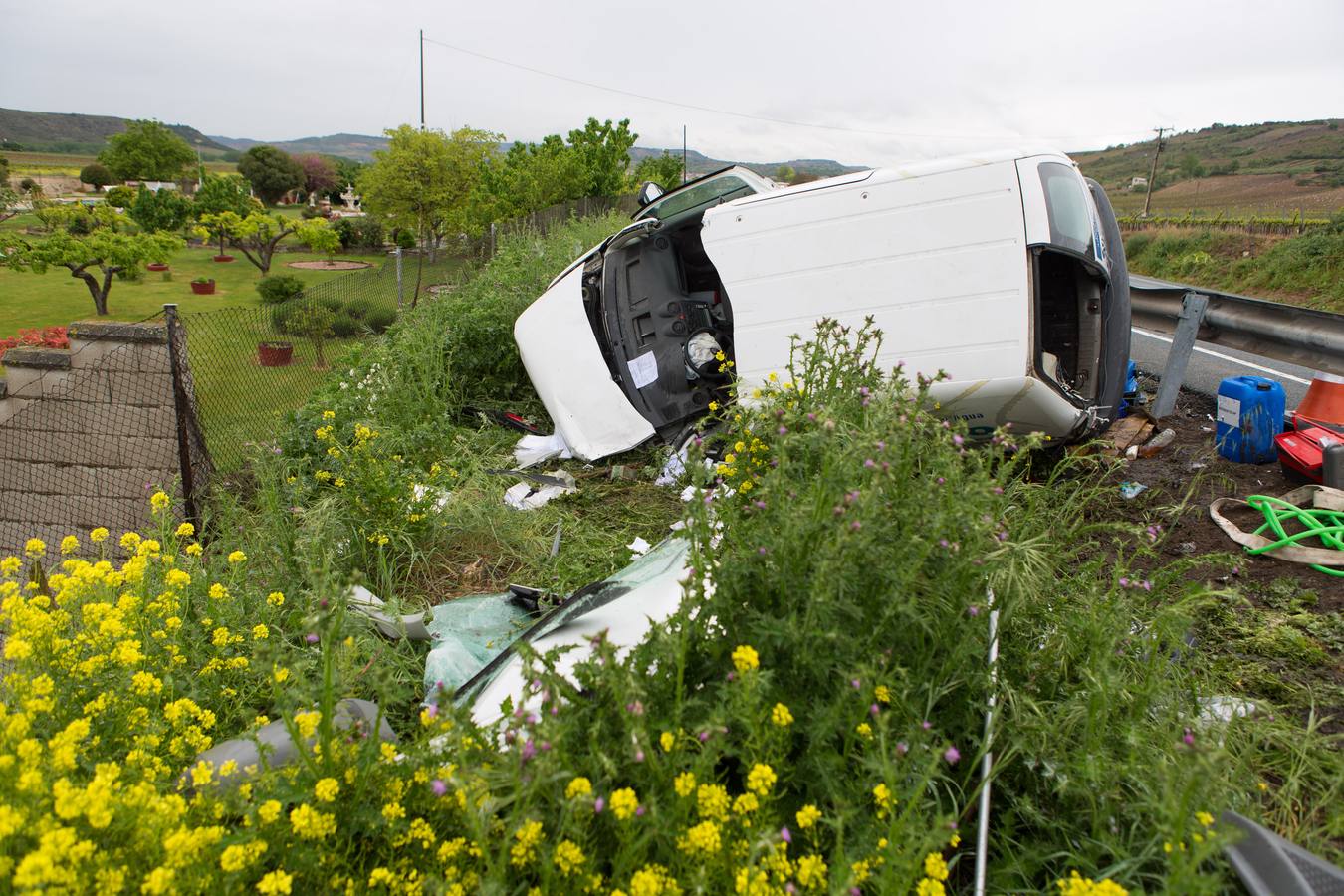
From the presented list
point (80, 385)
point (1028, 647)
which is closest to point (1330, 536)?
point (1028, 647)

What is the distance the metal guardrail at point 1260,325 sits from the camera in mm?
4500

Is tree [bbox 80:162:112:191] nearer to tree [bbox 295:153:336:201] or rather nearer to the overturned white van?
tree [bbox 295:153:336:201]

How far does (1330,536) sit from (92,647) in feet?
16.6

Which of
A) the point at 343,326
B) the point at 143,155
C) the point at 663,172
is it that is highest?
the point at 143,155

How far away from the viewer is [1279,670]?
2945mm

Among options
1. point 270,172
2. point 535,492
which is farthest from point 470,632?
point 270,172

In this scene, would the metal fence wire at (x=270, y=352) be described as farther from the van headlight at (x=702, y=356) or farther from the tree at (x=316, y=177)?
the tree at (x=316, y=177)

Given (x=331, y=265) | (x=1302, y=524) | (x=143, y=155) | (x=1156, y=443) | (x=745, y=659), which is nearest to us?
(x=745, y=659)

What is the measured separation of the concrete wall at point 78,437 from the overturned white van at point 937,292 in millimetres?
5225

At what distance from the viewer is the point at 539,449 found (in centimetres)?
636

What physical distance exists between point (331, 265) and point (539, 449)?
35.1m

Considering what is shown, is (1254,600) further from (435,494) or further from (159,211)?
(159,211)

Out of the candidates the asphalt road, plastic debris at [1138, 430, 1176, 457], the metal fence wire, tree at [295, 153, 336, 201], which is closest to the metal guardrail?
plastic debris at [1138, 430, 1176, 457]

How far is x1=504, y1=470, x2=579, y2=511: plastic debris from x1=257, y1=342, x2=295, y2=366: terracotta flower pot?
717 cm
